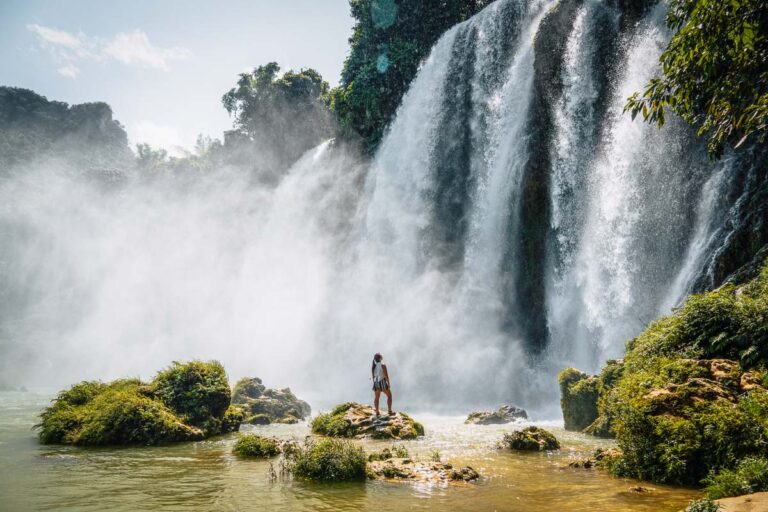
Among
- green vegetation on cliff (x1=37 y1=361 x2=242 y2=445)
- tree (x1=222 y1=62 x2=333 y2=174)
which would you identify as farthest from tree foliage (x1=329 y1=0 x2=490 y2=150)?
green vegetation on cliff (x1=37 y1=361 x2=242 y2=445)

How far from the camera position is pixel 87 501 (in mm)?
4898

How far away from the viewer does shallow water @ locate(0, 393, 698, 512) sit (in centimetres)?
478

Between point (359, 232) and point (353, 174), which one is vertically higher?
point (353, 174)

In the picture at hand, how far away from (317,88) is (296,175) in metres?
15.1

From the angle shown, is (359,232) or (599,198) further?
(359,232)

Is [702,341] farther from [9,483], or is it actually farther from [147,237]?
[147,237]

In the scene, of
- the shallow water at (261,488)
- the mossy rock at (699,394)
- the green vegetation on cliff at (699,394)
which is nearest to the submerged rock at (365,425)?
the shallow water at (261,488)

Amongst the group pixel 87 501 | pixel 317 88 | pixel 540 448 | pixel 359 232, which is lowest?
pixel 87 501

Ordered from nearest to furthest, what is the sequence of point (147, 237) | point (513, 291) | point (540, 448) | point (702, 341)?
point (702, 341), point (540, 448), point (513, 291), point (147, 237)

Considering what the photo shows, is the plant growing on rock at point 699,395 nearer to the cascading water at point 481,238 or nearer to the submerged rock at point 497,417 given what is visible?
the cascading water at point 481,238

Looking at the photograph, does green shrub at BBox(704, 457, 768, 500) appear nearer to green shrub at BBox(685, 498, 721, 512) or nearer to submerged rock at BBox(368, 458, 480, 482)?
green shrub at BBox(685, 498, 721, 512)

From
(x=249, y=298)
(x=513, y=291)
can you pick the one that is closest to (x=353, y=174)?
(x=249, y=298)

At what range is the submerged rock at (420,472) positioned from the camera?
608cm

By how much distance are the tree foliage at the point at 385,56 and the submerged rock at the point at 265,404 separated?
2171cm
